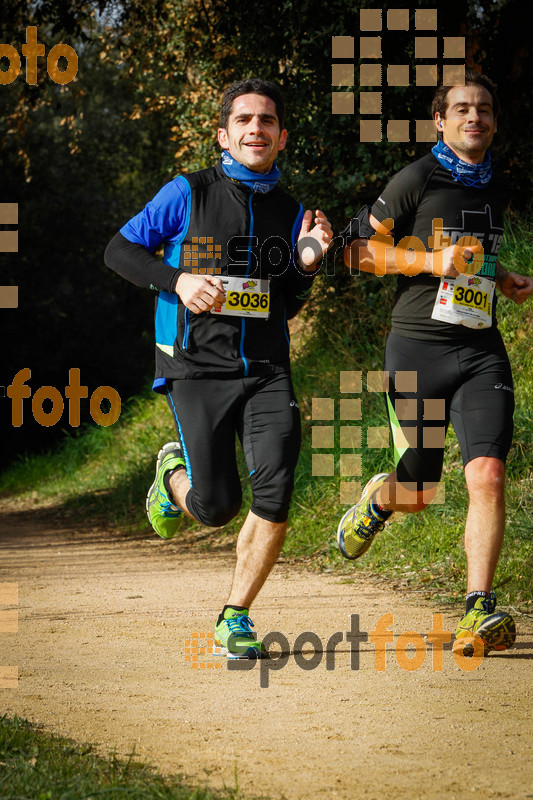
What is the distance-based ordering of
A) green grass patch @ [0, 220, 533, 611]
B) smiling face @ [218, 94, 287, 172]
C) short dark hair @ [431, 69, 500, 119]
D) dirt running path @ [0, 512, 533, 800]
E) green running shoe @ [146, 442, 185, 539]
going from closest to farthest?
dirt running path @ [0, 512, 533, 800] → smiling face @ [218, 94, 287, 172] → short dark hair @ [431, 69, 500, 119] → green running shoe @ [146, 442, 185, 539] → green grass patch @ [0, 220, 533, 611]

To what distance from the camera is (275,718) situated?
12.4 ft

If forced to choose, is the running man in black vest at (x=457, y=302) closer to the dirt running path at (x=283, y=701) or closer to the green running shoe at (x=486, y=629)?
the green running shoe at (x=486, y=629)

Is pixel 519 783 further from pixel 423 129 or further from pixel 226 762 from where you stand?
pixel 423 129

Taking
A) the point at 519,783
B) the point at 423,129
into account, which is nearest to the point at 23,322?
the point at 423,129

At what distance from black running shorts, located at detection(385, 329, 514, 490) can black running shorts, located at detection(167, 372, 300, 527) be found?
0.58m

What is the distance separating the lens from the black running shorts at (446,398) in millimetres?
4801

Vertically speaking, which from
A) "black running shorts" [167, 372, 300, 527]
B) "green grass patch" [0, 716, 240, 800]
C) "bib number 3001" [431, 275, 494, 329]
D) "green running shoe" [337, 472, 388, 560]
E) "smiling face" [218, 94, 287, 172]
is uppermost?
"smiling face" [218, 94, 287, 172]

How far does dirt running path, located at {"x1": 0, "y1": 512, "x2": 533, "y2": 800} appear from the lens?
3184mm

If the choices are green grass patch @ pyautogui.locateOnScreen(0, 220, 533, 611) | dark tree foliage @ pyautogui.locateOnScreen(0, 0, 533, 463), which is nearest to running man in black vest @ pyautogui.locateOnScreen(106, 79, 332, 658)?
green grass patch @ pyautogui.locateOnScreen(0, 220, 533, 611)

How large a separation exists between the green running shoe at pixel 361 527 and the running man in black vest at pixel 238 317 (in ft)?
2.74

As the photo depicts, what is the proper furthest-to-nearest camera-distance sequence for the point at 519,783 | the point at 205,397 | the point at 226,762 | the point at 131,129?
the point at 131,129 < the point at 205,397 < the point at 226,762 < the point at 519,783

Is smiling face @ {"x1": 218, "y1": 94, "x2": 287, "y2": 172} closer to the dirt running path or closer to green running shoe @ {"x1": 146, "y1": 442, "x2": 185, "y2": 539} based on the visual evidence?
green running shoe @ {"x1": 146, "y1": 442, "x2": 185, "y2": 539}

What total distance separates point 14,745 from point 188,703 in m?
0.86

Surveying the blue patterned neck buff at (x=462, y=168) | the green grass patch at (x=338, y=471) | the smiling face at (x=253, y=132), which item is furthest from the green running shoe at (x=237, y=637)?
the blue patterned neck buff at (x=462, y=168)
